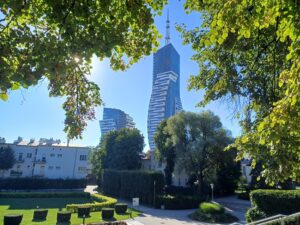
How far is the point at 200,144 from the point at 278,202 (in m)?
19.5

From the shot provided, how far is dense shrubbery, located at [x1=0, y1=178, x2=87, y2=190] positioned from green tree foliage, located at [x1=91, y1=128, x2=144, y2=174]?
6215mm

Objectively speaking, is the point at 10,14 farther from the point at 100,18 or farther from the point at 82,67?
the point at 82,67

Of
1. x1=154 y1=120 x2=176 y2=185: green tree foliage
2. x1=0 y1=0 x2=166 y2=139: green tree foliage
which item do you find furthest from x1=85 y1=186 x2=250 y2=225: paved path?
x1=0 y1=0 x2=166 y2=139: green tree foliage

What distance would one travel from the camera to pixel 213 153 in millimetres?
38750

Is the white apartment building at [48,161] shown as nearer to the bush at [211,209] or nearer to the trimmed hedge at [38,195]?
the trimmed hedge at [38,195]

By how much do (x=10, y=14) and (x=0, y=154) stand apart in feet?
180

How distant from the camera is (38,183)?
49.9 m

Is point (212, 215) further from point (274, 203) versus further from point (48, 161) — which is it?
point (48, 161)

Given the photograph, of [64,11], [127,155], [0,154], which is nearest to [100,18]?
[64,11]

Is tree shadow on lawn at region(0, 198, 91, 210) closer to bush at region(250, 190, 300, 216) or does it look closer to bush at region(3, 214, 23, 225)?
bush at region(3, 214, 23, 225)

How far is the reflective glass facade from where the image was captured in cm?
13525

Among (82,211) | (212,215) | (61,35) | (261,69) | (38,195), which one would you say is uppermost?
(261,69)

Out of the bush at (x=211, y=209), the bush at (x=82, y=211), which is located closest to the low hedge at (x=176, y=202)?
the bush at (x=211, y=209)

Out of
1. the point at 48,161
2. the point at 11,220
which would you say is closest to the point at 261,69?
the point at 11,220
